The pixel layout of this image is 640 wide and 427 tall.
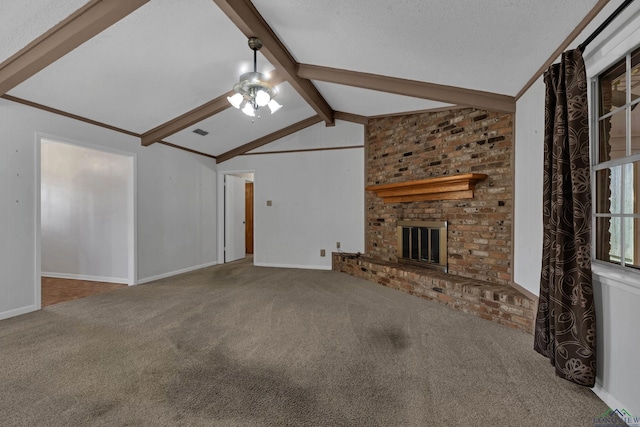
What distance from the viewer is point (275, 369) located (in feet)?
6.72

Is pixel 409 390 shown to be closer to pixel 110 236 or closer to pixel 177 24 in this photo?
pixel 177 24

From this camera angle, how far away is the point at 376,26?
249cm

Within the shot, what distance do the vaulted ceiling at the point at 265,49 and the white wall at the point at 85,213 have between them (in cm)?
111

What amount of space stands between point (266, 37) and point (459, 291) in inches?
131

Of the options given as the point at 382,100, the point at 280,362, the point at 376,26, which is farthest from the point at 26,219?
the point at 382,100

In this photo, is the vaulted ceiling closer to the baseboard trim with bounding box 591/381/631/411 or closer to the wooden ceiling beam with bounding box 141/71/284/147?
the wooden ceiling beam with bounding box 141/71/284/147

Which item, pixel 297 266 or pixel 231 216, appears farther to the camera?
pixel 231 216

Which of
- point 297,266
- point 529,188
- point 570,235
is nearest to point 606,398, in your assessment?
point 570,235

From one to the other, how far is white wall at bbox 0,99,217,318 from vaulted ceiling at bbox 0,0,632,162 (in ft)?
0.75

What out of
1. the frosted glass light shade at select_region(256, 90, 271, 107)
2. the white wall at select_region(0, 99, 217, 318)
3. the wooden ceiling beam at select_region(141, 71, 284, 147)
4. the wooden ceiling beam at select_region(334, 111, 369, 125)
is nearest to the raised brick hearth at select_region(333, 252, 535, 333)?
the wooden ceiling beam at select_region(334, 111, 369, 125)

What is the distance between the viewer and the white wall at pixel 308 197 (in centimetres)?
547

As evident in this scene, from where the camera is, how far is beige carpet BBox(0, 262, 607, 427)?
1601mm

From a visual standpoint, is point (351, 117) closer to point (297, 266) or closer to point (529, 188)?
point (297, 266)

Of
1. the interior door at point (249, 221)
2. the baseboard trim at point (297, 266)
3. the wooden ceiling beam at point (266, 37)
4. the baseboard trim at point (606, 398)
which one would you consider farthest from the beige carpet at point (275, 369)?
the interior door at point (249, 221)
